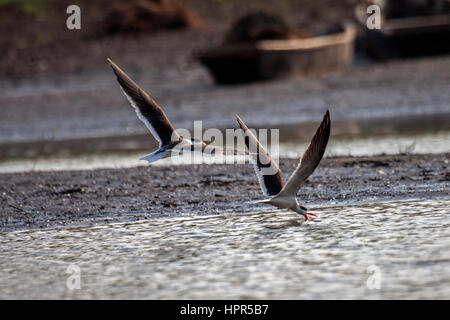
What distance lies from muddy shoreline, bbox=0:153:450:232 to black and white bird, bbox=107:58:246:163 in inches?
38.8

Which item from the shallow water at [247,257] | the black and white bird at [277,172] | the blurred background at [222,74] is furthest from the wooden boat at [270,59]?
the black and white bird at [277,172]

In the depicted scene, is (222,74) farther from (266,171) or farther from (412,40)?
(266,171)

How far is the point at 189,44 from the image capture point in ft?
73.0

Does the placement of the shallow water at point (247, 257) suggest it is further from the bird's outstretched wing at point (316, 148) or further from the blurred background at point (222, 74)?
the blurred background at point (222, 74)

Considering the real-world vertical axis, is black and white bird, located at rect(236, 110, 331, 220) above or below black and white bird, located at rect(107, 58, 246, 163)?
below

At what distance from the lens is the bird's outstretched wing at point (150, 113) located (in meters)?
7.33

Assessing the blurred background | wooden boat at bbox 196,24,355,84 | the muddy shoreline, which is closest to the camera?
the muddy shoreline

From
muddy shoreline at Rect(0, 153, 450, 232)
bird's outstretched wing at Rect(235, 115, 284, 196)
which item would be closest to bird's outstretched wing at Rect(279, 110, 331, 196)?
bird's outstretched wing at Rect(235, 115, 284, 196)

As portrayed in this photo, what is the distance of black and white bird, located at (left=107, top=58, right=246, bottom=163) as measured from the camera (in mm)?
6902

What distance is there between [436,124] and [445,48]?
750 centimetres

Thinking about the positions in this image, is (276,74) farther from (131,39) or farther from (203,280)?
(203,280)

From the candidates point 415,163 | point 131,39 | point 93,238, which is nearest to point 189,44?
point 131,39

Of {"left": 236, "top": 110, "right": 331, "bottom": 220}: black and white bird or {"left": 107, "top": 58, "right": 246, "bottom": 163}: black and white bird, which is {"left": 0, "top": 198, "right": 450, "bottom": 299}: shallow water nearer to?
{"left": 236, "top": 110, "right": 331, "bottom": 220}: black and white bird

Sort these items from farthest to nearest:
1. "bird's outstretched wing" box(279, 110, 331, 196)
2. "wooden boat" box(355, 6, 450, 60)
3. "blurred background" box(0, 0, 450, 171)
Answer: "wooden boat" box(355, 6, 450, 60) < "blurred background" box(0, 0, 450, 171) < "bird's outstretched wing" box(279, 110, 331, 196)
